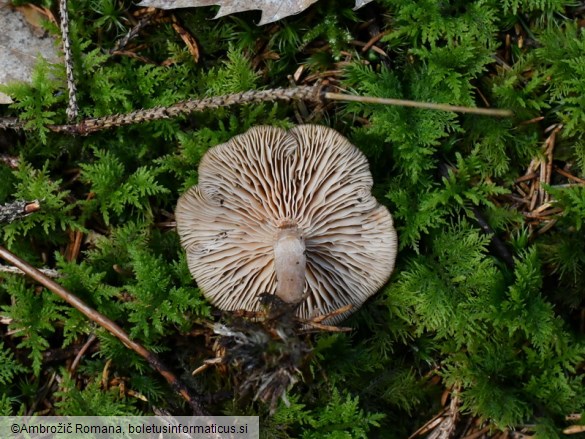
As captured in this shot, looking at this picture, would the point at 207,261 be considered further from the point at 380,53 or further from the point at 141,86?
the point at 380,53

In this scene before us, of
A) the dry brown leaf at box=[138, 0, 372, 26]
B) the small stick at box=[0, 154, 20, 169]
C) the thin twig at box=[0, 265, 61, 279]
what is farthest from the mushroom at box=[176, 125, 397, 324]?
the small stick at box=[0, 154, 20, 169]

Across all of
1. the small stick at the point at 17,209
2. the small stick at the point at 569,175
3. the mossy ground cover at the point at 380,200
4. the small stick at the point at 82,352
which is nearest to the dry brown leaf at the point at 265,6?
the mossy ground cover at the point at 380,200

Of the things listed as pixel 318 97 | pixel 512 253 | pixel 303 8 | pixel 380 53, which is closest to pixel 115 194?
pixel 318 97

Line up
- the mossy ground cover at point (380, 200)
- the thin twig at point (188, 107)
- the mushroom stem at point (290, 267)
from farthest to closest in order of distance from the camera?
the mossy ground cover at point (380, 200)
the thin twig at point (188, 107)
the mushroom stem at point (290, 267)

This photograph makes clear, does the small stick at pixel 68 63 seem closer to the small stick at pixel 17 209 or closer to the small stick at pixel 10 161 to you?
the small stick at pixel 10 161

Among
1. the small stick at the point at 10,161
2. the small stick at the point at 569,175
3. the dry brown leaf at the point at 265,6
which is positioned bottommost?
the small stick at the point at 10,161

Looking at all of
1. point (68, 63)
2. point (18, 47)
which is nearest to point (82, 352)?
point (68, 63)

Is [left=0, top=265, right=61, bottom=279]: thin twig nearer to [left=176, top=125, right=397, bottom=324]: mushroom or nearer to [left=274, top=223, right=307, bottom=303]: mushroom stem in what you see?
[left=176, top=125, right=397, bottom=324]: mushroom
